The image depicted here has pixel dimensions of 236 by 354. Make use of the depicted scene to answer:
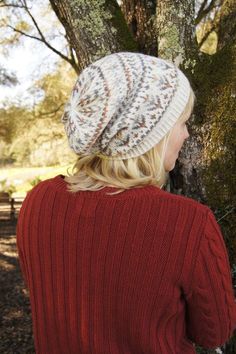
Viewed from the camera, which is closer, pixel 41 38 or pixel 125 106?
pixel 125 106

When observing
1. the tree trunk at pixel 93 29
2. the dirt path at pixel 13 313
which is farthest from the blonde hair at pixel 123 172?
the dirt path at pixel 13 313

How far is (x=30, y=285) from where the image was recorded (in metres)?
1.54

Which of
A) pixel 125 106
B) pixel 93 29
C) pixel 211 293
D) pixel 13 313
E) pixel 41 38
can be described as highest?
pixel 41 38

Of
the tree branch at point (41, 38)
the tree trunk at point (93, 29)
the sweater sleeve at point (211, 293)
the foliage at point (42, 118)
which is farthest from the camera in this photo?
the foliage at point (42, 118)

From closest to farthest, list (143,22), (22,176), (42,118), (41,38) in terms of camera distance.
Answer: (143,22) < (41,38) < (42,118) < (22,176)

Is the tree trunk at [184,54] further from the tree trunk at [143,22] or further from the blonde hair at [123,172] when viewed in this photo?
the blonde hair at [123,172]

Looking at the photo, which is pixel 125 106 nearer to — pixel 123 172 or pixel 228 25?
A: pixel 123 172

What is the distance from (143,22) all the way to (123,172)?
1830mm

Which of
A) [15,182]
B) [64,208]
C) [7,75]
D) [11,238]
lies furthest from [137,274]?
[15,182]

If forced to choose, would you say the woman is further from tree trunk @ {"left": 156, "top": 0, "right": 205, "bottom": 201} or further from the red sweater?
→ tree trunk @ {"left": 156, "top": 0, "right": 205, "bottom": 201}

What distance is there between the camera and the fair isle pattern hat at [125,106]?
4.39 ft

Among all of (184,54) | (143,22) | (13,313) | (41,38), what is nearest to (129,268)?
(184,54)

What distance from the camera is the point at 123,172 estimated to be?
138 centimetres

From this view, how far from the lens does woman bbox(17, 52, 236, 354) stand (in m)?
1.28
